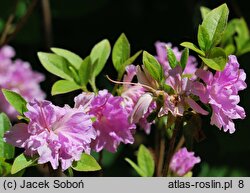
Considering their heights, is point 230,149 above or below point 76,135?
below

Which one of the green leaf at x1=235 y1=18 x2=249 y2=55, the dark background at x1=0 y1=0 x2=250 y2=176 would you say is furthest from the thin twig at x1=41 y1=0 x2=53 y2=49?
the green leaf at x1=235 y1=18 x2=249 y2=55

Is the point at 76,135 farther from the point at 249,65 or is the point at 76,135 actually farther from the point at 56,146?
the point at 249,65

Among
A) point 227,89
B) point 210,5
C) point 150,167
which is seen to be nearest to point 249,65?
→ point 210,5

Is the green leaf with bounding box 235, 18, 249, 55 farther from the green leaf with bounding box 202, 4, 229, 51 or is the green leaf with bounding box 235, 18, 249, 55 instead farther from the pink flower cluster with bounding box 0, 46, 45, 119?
the pink flower cluster with bounding box 0, 46, 45, 119

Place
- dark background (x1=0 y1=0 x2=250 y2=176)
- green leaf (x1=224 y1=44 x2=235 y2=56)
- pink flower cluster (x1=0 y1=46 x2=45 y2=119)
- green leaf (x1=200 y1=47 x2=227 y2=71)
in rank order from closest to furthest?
green leaf (x1=200 y1=47 x2=227 y2=71) → green leaf (x1=224 y1=44 x2=235 y2=56) → pink flower cluster (x1=0 y1=46 x2=45 y2=119) → dark background (x1=0 y1=0 x2=250 y2=176)

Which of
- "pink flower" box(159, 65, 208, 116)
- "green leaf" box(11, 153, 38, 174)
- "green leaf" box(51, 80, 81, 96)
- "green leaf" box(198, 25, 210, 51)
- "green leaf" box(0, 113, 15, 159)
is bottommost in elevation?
"green leaf" box(0, 113, 15, 159)


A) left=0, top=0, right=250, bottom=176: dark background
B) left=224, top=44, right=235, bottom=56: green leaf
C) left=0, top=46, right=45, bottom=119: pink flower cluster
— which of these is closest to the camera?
left=224, top=44, right=235, bottom=56: green leaf

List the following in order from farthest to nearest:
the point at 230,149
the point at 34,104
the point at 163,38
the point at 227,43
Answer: the point at 163,38 < the point at 230,149 < the point at 227,43 < the point at 34,104
